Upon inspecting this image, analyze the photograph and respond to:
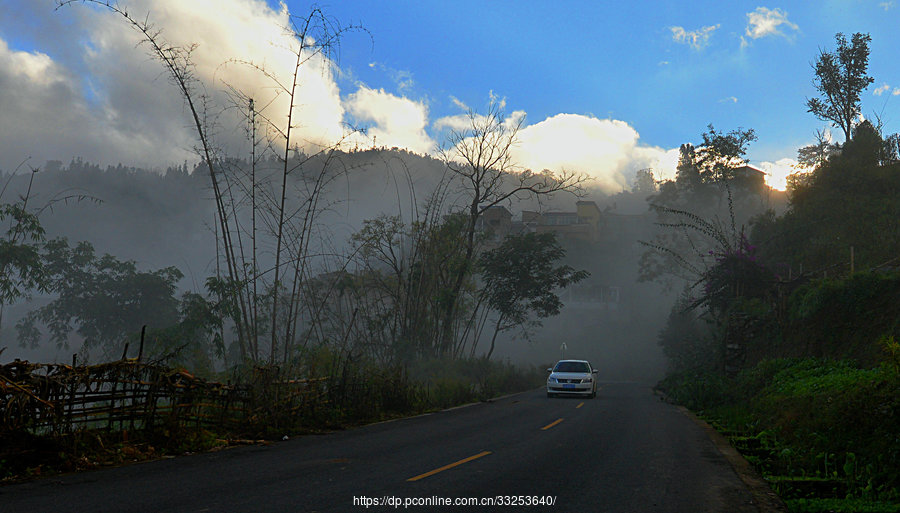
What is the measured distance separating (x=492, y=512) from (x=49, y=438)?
6.28 meters

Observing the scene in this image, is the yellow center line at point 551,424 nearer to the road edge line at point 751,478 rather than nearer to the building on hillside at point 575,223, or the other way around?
the road edge line at point 751,478

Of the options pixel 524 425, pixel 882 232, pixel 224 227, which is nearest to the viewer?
pixel 224 227

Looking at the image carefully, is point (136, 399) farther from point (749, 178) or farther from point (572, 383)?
point (749, 178)

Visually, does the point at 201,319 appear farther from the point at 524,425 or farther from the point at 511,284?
the point at 511,284

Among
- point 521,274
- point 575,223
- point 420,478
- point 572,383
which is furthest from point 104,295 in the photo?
point 575,223

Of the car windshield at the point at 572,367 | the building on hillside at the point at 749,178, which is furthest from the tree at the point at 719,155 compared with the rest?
the car windshield at the point at 572,367

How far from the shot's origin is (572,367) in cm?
2736

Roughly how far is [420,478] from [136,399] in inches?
205

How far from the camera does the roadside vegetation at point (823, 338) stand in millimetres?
8617

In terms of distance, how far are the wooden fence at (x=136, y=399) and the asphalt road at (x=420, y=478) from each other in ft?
3.41

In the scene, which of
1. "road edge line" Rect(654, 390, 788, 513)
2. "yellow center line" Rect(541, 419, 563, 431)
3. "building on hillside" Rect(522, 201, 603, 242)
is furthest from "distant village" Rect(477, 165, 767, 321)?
"road edge line" Rect(654, 390, 788, 513)

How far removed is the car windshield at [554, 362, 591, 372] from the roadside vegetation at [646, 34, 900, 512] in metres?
3.83

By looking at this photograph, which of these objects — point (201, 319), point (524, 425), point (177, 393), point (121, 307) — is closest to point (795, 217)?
point (524, 425)

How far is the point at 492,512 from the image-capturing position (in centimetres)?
633
